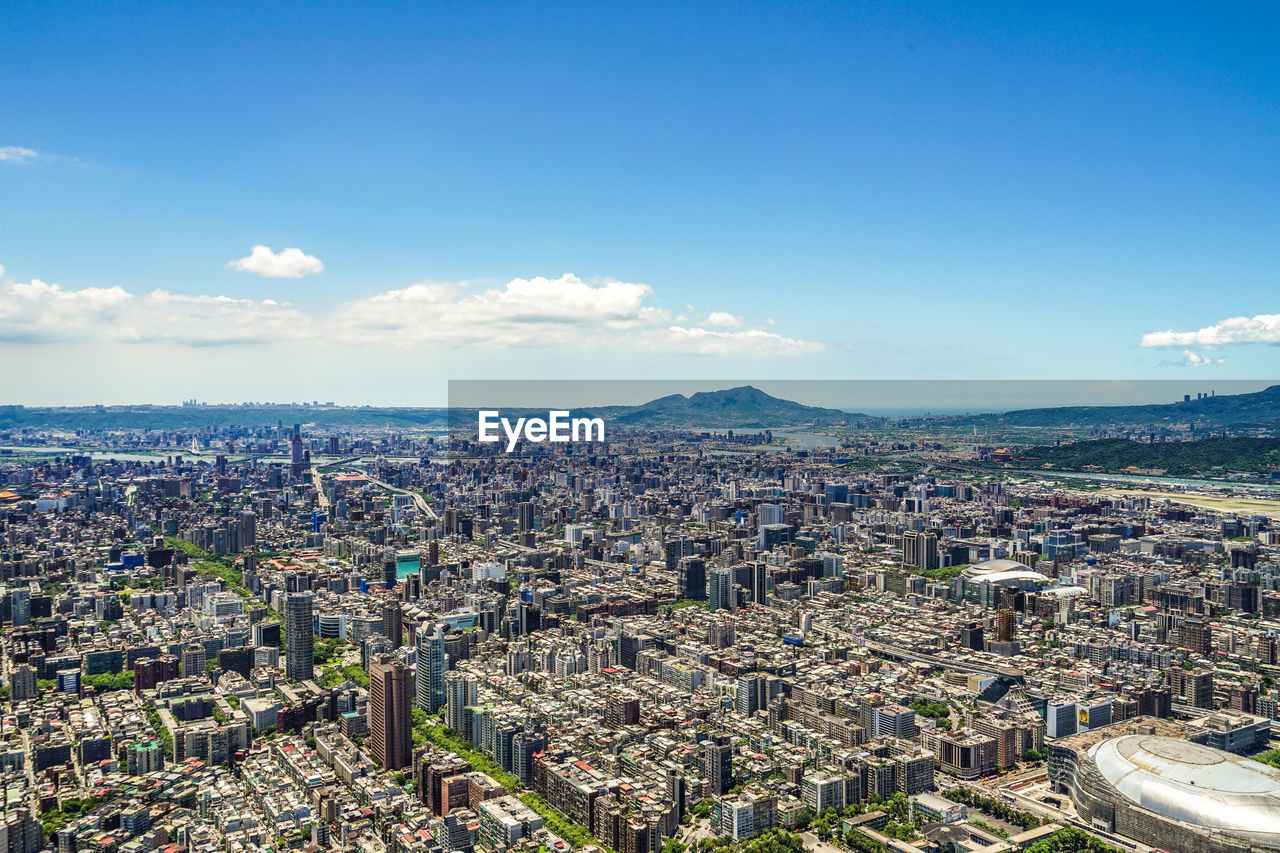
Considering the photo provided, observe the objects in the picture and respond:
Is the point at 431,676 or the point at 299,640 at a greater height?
the point at 299,640

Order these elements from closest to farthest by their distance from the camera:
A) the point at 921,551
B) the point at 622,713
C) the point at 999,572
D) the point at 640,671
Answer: the point at 622,713
the point at 640,671
the point at 999,572
the point at 921,551

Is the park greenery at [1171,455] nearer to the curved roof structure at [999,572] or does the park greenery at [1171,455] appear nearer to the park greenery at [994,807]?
the curved roof structure at [999,572]

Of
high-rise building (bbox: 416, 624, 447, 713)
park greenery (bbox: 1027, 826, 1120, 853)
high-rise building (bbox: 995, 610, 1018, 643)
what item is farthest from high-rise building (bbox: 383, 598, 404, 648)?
park greenery (bbox: 1027, 826, 1120, 853)

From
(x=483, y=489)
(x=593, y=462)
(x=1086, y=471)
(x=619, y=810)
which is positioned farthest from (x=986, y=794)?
(x=1086, y=471)

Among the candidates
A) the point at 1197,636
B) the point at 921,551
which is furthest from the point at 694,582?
the point at 1197,636

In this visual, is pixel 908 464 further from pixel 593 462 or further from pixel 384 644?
pixel 384 644

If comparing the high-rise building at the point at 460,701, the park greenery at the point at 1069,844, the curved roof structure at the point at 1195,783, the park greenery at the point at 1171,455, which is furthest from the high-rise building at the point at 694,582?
the park greenery at the point at 1171,455

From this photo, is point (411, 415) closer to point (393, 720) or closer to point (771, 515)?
point (771, 515)
